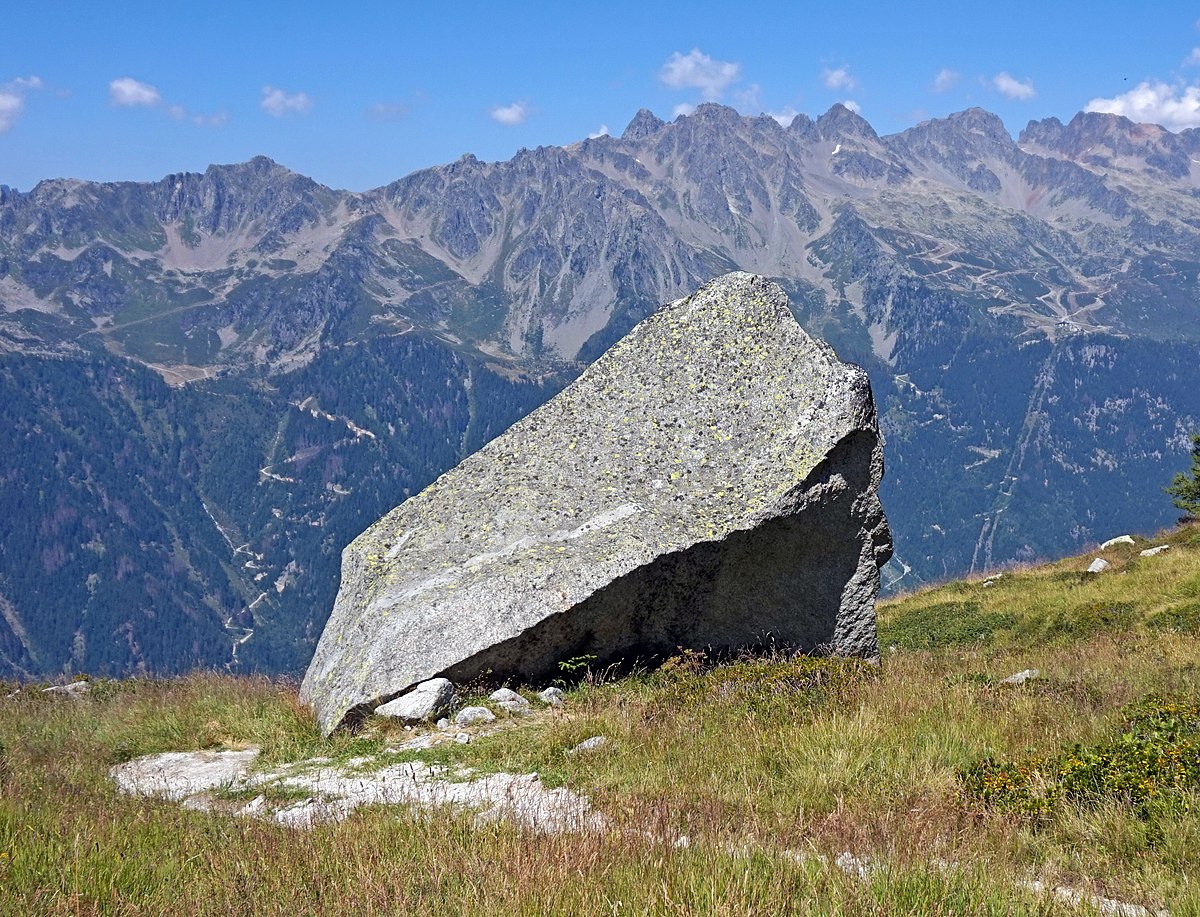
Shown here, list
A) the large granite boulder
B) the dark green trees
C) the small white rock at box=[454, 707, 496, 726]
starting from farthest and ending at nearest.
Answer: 1. the dark green trees
2. the large granite boulder
3. the small white rock at box=[454, 707, 496, 726]

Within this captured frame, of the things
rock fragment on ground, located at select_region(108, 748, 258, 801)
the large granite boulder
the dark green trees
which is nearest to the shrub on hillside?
the large granite boulder

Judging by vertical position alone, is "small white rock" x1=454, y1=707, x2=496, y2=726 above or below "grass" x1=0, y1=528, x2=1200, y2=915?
below

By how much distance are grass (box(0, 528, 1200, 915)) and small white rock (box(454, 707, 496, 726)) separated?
2.54ft

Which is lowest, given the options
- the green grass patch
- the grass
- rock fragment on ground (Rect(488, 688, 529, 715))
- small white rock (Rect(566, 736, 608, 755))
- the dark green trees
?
the green grass patch

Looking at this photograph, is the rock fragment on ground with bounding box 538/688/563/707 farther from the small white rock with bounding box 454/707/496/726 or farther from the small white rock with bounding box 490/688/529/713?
the small white rock with bounding box 454/707/496/726

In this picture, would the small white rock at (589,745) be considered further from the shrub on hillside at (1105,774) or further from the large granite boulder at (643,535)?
the shrub on hillside at (1105,774)

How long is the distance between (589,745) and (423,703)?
10.2 feet

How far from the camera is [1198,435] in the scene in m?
48.5

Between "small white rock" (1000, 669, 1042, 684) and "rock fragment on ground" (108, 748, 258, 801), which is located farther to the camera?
"small white rock" (1000, 669, 1042, 684)

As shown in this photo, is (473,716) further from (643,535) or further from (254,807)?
(643,535)

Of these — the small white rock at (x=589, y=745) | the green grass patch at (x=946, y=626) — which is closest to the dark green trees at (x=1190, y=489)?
the green grass patch at (x=946, y=626)

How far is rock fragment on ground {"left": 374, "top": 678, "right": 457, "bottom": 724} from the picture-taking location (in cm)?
1110

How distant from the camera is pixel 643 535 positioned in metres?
12.5

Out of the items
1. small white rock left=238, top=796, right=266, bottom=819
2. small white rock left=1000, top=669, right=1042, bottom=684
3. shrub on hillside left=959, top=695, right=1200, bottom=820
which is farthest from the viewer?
small white rock left=1000, top=669, right=1042, bottom=684
